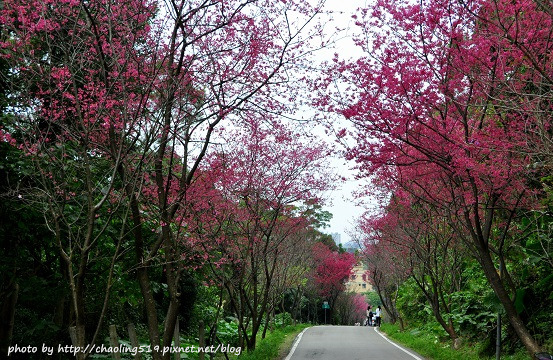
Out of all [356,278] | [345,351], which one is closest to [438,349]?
[345,351]

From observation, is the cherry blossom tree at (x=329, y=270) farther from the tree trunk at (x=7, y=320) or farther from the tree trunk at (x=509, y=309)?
the tree trunk at (x=7, y=320)

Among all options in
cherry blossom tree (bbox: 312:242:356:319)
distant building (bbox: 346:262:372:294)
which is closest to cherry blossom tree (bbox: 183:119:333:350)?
cherry blossom tree (bbox: 312:242:356:319)

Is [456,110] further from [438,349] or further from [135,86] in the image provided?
[438,349]

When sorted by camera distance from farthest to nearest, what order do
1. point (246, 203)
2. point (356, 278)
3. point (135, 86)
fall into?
1. point (356, 278)
2. point (246, 203)
3. point (135, 86)

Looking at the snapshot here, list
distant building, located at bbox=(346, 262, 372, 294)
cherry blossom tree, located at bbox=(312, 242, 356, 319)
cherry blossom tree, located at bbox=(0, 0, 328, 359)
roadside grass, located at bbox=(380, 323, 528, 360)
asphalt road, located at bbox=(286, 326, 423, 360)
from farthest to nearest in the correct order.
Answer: distant building, located at bbox=(346, 262, 372, 294)
cherry blossom tree, located at bbox=(312, 242, 356, 319)
asphalt road, located at bbox=(286, 326, 423, 360)
roadside grass, located at bbox=(380, 323, 528, 360)
cherry blossom tree, located at bbox=(0, 0, 328, 359)

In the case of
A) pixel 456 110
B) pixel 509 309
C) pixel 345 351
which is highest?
pixel 456 110

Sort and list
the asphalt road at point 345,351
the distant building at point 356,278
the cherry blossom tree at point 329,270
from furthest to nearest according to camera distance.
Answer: the distant building at point 356,278
the cherry blossom tree at point 329,270
the asphalt road at point 345,351

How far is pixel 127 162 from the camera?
5.96 metres

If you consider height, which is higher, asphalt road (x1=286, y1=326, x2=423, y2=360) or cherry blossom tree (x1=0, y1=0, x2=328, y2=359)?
cherry blossom tree (x1=0, y1=0, x2=328, y2=359)

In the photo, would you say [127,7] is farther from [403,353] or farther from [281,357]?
[403,353]

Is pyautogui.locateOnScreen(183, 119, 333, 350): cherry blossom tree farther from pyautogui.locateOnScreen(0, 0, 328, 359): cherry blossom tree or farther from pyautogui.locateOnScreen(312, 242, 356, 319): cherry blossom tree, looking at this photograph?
pyautogui.locateOnScreen(312, 242, 356, 319): cherry blossom tree

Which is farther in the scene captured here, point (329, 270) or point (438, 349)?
point (329, 270)

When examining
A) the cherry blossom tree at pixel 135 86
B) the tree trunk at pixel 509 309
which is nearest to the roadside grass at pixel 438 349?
the tree trunk at pixel 509 309

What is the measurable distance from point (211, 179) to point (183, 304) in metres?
6.55
